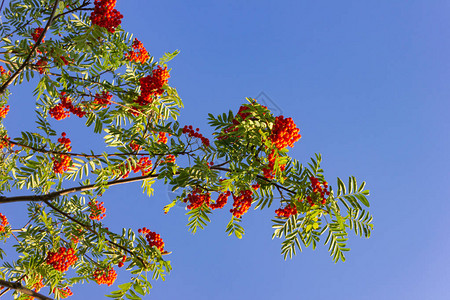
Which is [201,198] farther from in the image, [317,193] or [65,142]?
[65,142]

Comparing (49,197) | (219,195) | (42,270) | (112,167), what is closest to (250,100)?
(219,195)

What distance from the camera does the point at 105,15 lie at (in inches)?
194

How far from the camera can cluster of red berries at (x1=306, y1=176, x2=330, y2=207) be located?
3758 millimetres

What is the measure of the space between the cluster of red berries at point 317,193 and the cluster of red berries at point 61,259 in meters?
4.50

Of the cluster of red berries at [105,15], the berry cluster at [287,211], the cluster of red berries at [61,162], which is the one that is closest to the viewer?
the berry cluster at [287,211]

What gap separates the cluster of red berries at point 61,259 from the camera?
222 inches

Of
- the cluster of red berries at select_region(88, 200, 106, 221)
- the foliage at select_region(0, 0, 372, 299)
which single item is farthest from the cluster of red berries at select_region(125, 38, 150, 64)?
the cluster of red berries at select_region(88, 200, 106, 221)

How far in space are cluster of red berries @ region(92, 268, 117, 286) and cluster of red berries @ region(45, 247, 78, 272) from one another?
0.53 metres

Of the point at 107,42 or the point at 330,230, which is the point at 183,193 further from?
the point at 107,42

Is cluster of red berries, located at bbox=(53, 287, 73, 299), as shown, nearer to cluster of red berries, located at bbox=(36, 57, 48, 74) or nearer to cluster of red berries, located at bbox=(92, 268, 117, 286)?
cluster of red berries, located at bbox=(92, 268, 117, 286)

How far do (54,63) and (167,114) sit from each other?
2.12 metres

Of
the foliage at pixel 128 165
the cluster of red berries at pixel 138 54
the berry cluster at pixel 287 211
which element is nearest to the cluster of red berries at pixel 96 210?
the foliage at pixel 128 165

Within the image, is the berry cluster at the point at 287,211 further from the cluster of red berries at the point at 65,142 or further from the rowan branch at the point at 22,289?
the cluster of red berries at the point at 65,142

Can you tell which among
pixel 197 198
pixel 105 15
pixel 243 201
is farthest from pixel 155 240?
pixel 105 15
